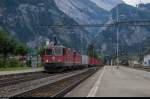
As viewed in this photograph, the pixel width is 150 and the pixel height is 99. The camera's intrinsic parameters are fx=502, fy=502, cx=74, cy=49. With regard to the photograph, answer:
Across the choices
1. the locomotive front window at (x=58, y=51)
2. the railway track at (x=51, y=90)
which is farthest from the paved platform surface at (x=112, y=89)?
the locomotive front window at (x=58, y=51)

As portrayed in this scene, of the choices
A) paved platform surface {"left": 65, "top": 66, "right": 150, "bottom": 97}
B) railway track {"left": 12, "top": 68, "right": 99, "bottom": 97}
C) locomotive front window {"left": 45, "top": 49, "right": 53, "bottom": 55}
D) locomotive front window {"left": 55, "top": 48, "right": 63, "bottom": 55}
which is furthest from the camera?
locomotive front window {"left": 45, "top": 49, "right": 53, "bottom": 55}

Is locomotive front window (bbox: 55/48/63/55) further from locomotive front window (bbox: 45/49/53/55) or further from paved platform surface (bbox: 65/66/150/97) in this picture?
paved platform surface (bbox: 65/66/150/97)

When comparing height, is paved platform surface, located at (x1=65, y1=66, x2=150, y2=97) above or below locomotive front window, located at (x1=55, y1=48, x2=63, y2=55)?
below

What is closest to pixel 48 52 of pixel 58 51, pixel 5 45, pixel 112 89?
pixel 58 51

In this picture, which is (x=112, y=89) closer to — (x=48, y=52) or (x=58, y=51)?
(x=58, y=51)

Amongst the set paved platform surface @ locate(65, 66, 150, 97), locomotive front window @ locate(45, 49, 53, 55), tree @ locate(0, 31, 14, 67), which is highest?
tree @ locate(0, 31, 14, 67)

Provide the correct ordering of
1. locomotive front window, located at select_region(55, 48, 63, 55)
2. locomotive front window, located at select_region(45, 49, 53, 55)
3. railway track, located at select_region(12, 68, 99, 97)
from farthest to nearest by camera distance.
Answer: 1. locomotive front window, located at select_region(45, 49, 53, 55)
2. locomotive front window, located at select_region(55, 48, 63, 55)
3. railway track, located at select_region(12, 68, 99, 97)

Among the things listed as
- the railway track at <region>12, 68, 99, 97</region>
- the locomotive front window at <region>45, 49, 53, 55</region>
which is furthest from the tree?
the railway track at <region>12, 68, 99, 97</region>

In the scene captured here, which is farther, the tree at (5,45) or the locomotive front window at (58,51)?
the tree at (5,45)

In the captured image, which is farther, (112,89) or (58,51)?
(58,51)

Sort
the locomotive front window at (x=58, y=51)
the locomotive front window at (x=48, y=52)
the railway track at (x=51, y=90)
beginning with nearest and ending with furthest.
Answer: the railway track at (x=51, y=90), the locomotive front window at (x=58, y=51), the locomotive front window at (x=48, y=52)

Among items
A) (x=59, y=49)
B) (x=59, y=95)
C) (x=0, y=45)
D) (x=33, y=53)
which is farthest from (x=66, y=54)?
(x=59, y=95)

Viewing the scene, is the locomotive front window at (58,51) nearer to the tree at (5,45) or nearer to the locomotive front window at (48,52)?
the locomotive front window at (48,52)

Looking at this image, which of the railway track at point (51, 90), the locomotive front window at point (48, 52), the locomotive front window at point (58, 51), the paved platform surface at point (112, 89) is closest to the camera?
the railway track at point (51, 90)
